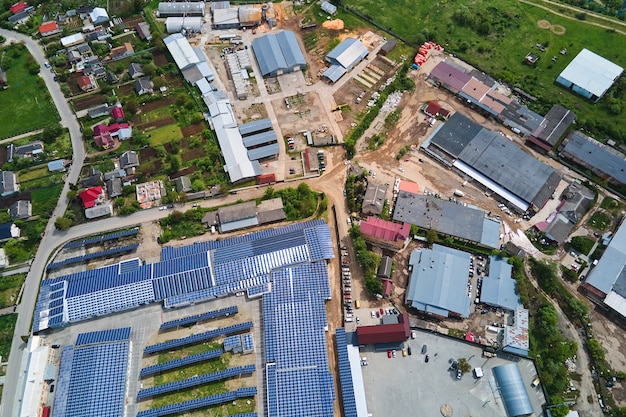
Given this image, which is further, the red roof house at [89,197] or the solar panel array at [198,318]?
the red roof house at [89,197]

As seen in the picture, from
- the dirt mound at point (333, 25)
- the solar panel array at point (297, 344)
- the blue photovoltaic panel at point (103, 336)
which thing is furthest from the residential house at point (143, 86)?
the solar panel array at point (297, 344)

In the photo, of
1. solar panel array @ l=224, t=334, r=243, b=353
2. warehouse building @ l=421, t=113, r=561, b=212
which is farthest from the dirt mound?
solar panel array @ l=224, t=334, r=243, b=353

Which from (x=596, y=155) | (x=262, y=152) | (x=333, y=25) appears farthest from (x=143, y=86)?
(x=596, y=155)

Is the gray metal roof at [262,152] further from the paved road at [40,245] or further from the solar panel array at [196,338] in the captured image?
the paved road at [40,245]

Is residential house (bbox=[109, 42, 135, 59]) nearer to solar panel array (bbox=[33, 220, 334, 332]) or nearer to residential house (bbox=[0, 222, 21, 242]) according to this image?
residential house (bbox=[0, 222, 21, 242])

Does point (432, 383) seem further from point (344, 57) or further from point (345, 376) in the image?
point (344, 57)

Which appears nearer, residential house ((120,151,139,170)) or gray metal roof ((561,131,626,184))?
gray metal roof ((561,131,626,184))
